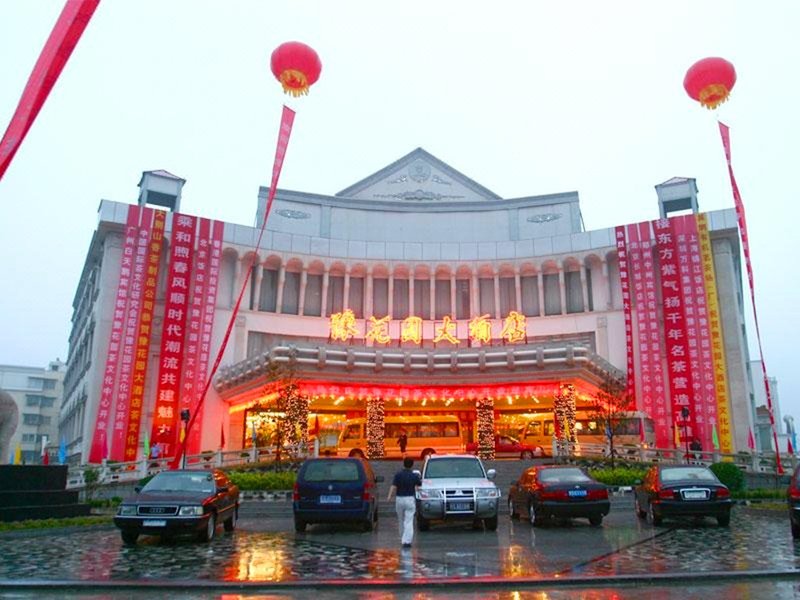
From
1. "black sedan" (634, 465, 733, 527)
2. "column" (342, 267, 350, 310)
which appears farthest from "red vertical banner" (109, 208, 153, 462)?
"black sedan" (634, 465, 733, 527)

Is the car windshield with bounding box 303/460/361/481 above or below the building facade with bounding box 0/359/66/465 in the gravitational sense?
below

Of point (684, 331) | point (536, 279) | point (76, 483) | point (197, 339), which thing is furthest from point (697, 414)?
point (76, 483)

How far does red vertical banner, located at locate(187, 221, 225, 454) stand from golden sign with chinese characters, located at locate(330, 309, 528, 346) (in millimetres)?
6770

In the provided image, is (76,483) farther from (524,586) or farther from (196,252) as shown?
(524,586)

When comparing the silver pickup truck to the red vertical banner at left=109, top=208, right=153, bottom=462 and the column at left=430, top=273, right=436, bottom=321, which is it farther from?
the column at left=430, top=273, right=436, bottom=321

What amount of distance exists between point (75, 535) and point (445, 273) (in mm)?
29273

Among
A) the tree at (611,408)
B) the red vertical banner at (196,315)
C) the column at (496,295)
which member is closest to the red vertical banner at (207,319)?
the red vertical banner at (196,315)

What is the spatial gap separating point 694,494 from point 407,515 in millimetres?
6665

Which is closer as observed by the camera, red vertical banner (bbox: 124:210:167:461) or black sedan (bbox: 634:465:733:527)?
black sedan (bbox: 634:465:733:527)

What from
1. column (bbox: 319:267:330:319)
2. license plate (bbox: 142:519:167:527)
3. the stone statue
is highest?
column (bbox: 319:267:330:319)

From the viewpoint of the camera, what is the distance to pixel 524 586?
8.37 m

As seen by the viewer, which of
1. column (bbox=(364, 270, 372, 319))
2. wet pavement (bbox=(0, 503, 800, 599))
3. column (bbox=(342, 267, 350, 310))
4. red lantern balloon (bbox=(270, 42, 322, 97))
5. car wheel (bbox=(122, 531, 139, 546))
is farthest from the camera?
column (bbox=(364, 270, 372, 319))

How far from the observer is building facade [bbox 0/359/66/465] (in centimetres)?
7881

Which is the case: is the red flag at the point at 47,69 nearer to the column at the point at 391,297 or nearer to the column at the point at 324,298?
the column at the point at 324,298
